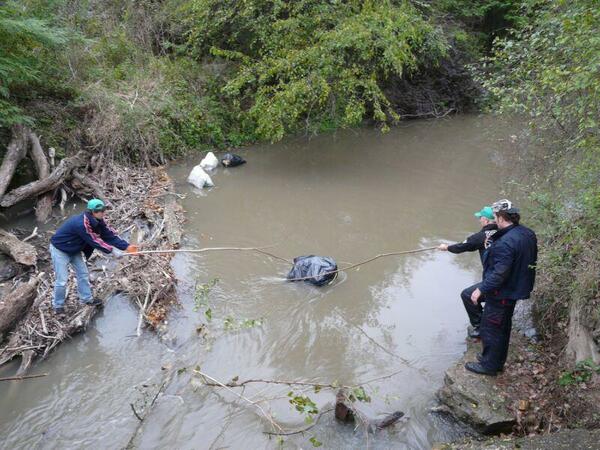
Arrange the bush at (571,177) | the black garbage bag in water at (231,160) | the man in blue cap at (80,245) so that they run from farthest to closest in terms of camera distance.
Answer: the black garbage bag in water at (231,160) → the man in blue cap at (80,245) → the bush at (571,177)

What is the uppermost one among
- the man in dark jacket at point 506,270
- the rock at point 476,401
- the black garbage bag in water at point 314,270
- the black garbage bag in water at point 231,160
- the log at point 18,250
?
the man in dark jacket at point 506,270

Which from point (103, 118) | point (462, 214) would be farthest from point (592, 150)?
point (103, 118)

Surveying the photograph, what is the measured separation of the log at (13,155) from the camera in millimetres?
9220

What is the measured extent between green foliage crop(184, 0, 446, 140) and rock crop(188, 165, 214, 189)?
1953 millimetres

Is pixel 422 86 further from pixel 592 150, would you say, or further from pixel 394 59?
pixel 592 150

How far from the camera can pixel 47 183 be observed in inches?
383

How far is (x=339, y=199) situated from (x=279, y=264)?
3.27m

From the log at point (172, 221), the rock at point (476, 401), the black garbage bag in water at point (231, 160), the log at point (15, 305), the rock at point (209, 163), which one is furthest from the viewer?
the black garbage bag in water at point (231, 160)

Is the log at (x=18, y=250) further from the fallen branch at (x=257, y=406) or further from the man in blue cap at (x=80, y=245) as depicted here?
the fallen branch at (x=257, y=406)

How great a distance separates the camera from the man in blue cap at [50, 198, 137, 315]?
6.40 meters

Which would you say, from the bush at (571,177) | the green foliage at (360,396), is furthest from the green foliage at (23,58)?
the bush at (571,177)

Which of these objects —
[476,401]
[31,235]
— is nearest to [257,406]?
[476,401]

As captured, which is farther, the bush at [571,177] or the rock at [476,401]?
the bush at [571,177]

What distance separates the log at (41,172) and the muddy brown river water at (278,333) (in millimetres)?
2680
